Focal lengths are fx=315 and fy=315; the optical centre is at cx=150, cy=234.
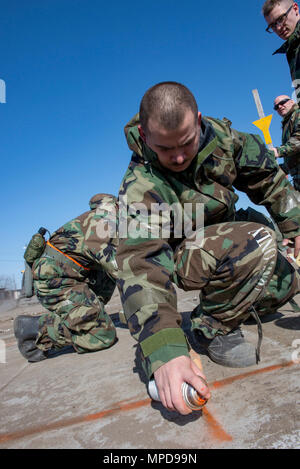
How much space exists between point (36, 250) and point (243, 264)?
1.87m

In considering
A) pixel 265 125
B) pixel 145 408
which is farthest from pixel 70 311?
pixel 265 125

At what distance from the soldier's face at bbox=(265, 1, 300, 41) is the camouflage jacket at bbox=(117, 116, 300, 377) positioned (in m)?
1.40

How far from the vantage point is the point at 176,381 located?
83cm

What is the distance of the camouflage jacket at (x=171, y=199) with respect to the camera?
1021 millimetres

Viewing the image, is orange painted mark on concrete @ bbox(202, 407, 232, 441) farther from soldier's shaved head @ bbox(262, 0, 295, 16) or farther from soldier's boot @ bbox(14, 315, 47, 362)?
soldier's shaved head @ bbox(262, 0, 295, 16)

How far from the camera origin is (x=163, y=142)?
125cm

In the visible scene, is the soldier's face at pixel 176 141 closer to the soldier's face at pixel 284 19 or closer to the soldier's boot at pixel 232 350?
the soldier's boot at pixel 232 350

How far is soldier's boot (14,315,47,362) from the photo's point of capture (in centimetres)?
210

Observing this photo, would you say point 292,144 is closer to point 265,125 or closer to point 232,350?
point 265,125

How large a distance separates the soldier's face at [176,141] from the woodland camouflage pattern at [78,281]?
1.05m

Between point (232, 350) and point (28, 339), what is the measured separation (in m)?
1.47

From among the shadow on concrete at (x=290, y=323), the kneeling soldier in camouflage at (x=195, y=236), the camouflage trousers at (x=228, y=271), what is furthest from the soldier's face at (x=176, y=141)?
the shadow on concrete at (x=290, y=323)

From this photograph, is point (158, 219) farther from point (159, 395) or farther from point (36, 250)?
point (36, 250)
